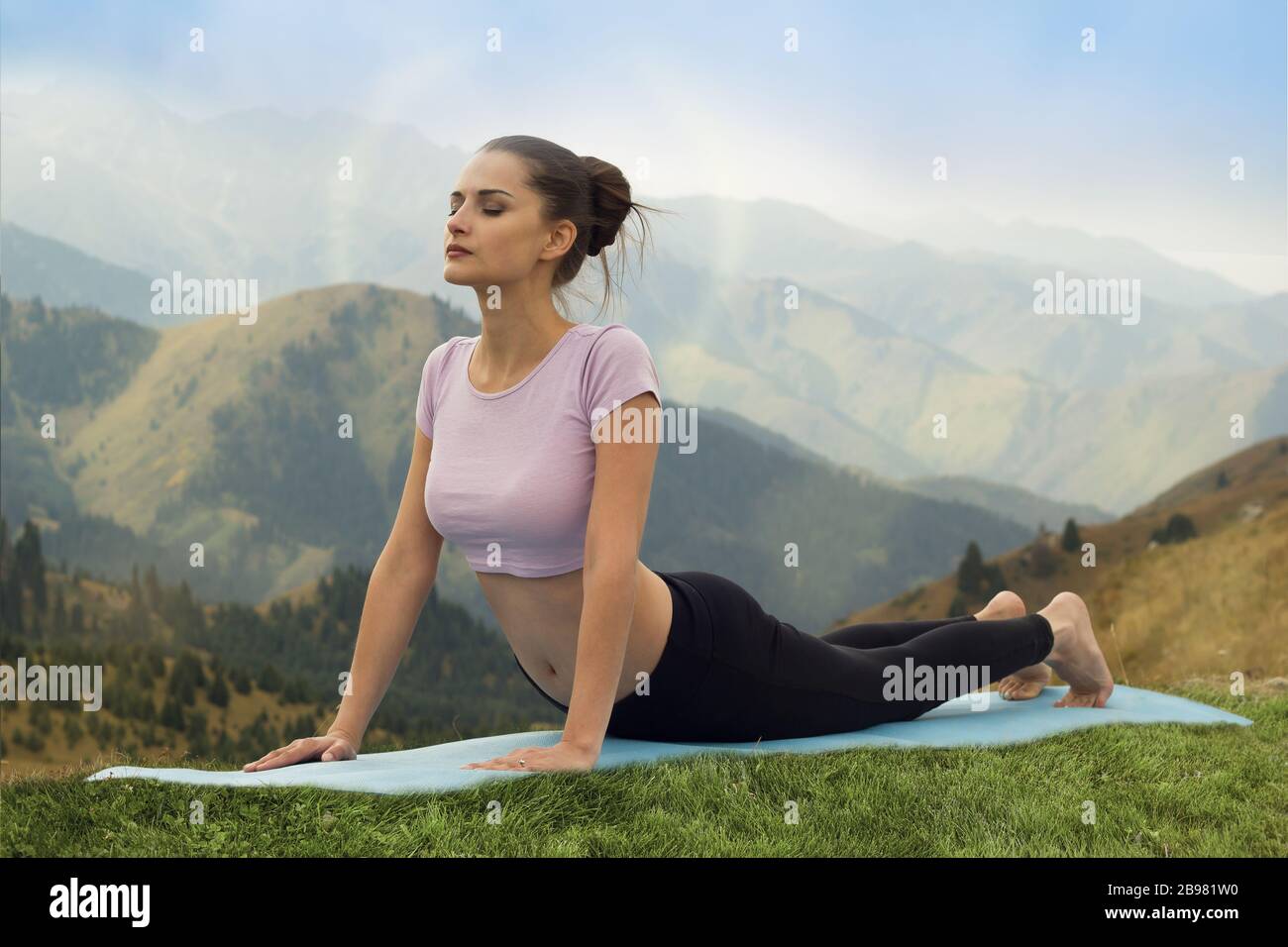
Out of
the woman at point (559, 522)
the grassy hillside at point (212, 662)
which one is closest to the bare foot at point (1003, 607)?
the woman at point (559, 522)

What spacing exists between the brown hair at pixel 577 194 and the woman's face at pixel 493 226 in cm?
5

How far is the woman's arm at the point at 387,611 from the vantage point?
394 centimetres

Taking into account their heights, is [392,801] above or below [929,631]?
below

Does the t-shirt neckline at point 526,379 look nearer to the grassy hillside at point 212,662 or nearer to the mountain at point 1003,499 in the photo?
the grassy hillside at point 212,662

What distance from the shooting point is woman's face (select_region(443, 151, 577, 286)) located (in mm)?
3596

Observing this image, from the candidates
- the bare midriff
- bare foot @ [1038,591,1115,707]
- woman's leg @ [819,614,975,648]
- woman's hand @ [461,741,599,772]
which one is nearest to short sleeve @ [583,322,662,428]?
the bare midriff

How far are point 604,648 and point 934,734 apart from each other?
184 cm

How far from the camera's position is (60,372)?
135 metres

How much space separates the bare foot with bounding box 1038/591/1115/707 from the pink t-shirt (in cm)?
259

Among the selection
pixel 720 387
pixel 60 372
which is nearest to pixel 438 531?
pixel 60 372

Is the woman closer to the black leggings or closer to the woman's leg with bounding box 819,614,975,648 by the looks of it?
the black leggings

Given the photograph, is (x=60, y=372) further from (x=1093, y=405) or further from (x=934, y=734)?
(x=934, y=734)

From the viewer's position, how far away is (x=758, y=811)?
355 cm
